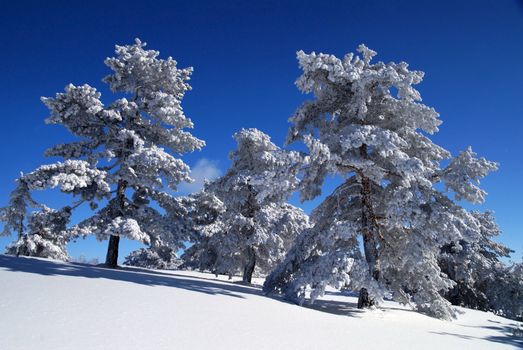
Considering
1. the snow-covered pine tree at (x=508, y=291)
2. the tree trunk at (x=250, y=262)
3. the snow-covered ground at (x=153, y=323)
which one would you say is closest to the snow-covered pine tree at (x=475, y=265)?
the snow-covered pine tree at (x=508, y=291)

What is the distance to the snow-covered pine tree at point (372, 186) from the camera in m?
10.8

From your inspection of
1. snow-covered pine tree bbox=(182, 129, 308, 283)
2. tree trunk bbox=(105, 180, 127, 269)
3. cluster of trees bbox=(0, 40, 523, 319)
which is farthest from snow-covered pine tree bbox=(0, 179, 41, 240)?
snow-covered pine tree bbox=(182, 129, 308, 283)

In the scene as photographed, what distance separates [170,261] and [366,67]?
1337 inches

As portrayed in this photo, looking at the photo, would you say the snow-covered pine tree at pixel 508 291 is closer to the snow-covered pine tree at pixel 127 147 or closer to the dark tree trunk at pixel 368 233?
the dark tree trunk at pixel 368 233

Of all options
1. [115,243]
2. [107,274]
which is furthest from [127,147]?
[107,274]

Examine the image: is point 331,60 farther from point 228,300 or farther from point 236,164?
point 236,164

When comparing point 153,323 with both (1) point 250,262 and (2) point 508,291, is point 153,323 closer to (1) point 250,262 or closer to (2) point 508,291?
(1) point 250,262

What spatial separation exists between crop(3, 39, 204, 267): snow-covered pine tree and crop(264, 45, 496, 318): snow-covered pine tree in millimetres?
6384

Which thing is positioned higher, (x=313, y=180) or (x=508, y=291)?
(x=313, y=180)

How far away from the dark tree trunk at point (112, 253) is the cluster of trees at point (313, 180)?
0.05 metres

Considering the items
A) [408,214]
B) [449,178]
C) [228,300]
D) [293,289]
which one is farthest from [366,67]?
[228,300]

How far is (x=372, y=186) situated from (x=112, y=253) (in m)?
12.0

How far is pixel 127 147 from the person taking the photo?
16859 millimetres

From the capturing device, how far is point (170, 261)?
40.6 m
